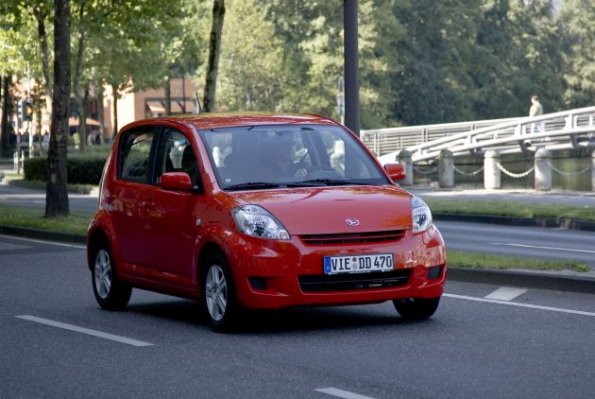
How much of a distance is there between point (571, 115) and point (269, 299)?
48.2m

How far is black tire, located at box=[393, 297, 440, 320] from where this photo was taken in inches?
455

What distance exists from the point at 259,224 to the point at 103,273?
2.94 metres

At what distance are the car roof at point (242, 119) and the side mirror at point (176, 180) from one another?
62 cm

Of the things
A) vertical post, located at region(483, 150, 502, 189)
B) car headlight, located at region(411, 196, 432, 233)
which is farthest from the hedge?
car headlight, located at region(411, 196, 432, 233)

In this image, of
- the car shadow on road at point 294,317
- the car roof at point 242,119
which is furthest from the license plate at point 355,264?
the car roof at point 242,119

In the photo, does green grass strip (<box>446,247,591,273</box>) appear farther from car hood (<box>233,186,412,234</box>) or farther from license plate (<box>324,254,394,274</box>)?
license plate (<box>324,254,394,274</box>)

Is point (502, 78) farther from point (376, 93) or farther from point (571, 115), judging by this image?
point (571, 115)

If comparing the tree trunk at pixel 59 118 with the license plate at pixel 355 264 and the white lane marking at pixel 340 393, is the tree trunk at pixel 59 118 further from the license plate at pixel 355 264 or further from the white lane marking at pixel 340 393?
the white lane marking at pixel 340 393

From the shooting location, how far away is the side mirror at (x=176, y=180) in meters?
11.6

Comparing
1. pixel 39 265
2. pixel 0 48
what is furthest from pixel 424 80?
pixel 39 265

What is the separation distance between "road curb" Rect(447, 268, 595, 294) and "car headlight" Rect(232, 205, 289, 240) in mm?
3695

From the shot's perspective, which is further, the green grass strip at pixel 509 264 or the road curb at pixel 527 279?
the green grass strip at pixel 509 264

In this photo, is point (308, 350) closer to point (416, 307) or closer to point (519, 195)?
point (416, 307)

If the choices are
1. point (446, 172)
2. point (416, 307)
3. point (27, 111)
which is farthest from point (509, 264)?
point (27, 111)
